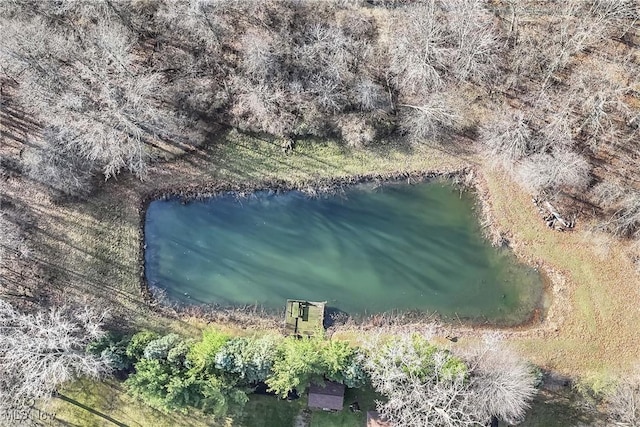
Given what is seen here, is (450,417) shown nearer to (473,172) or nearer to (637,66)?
(473,172)

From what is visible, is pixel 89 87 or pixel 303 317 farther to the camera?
pixel 303 317

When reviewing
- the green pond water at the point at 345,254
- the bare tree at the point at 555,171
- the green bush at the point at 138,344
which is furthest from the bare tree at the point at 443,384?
the green bush at the point at 138,344

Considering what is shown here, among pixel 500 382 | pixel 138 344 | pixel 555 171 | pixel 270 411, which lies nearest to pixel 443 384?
pixel 500 382

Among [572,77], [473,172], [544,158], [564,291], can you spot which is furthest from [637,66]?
[564,291]

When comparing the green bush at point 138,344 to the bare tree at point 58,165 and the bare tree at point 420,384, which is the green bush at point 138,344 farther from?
the bare tree at point 420,384

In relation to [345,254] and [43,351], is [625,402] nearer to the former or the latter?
[345,254]
